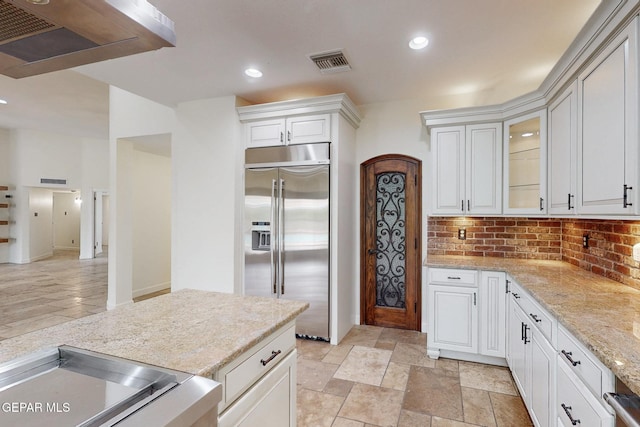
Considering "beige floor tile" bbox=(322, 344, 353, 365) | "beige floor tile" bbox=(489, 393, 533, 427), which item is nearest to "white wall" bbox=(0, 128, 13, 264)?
"beige floor tile" bbox=(322, 344, 353, 365)

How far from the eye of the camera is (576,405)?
4.64ft

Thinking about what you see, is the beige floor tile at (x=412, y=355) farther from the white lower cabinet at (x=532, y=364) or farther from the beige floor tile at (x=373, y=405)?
the white lower cabinet at (x=532, y=364)

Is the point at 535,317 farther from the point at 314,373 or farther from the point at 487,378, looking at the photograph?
the point at 314,373

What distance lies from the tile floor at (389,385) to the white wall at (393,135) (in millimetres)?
856

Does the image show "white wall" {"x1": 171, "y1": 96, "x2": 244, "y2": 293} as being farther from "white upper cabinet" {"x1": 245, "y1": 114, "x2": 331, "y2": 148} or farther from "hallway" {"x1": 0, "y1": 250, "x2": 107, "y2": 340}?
"hallway" {"x1": 0, "y1": 250, "x2": 107, "y2": 340}

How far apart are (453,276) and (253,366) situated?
234cm

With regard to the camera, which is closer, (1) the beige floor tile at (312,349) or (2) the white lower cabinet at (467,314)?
(2) the white lower cabinet at (467,314)

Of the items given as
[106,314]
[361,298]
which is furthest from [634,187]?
[361,298]

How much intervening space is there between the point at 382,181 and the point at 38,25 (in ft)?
11.7

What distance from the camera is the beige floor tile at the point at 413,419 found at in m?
2.23

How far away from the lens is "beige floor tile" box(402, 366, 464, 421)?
7.82 feet

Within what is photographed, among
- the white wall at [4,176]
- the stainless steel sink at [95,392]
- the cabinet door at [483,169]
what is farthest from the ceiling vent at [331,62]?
the white wall at [4,176]

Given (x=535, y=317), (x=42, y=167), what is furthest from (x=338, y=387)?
(x=42, y=167)

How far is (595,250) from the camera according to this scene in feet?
8.53
